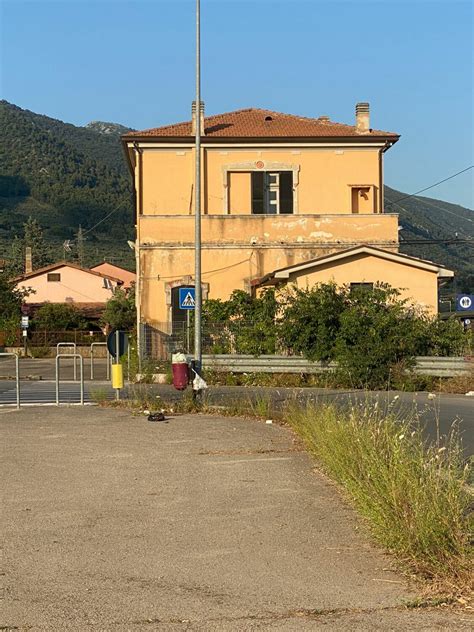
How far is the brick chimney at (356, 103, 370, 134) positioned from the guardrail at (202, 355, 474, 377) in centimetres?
1625

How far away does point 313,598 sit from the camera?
5.80m

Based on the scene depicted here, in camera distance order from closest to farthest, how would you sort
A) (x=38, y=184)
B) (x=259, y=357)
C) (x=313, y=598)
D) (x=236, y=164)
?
(x=313, y=598) < (x=259, y=357) < (x=236, y=164) < (x=38, y=184)

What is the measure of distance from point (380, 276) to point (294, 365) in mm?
7165

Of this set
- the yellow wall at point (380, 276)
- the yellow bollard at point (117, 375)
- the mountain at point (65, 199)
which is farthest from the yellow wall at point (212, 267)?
the mountain at point (65, 199)

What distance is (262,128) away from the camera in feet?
131

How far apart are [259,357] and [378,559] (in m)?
19.9

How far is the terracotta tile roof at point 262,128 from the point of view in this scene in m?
38.5

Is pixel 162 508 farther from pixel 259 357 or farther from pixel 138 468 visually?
pixel 259 357

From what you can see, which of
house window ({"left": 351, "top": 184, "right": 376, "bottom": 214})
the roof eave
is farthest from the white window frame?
house window ({"left": 351, "top": 184, "right": 376, "bottom": 214})

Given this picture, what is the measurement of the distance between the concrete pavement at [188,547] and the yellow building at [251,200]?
23774 millimetres

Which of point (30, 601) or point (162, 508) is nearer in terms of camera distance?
point (30, 601)

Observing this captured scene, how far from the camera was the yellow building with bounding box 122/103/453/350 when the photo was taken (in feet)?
118

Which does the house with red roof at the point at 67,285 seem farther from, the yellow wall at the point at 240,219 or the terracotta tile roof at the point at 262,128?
the yellow wall at the point at 240,219

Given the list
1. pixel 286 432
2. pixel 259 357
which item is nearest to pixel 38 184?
pixel 259 357
